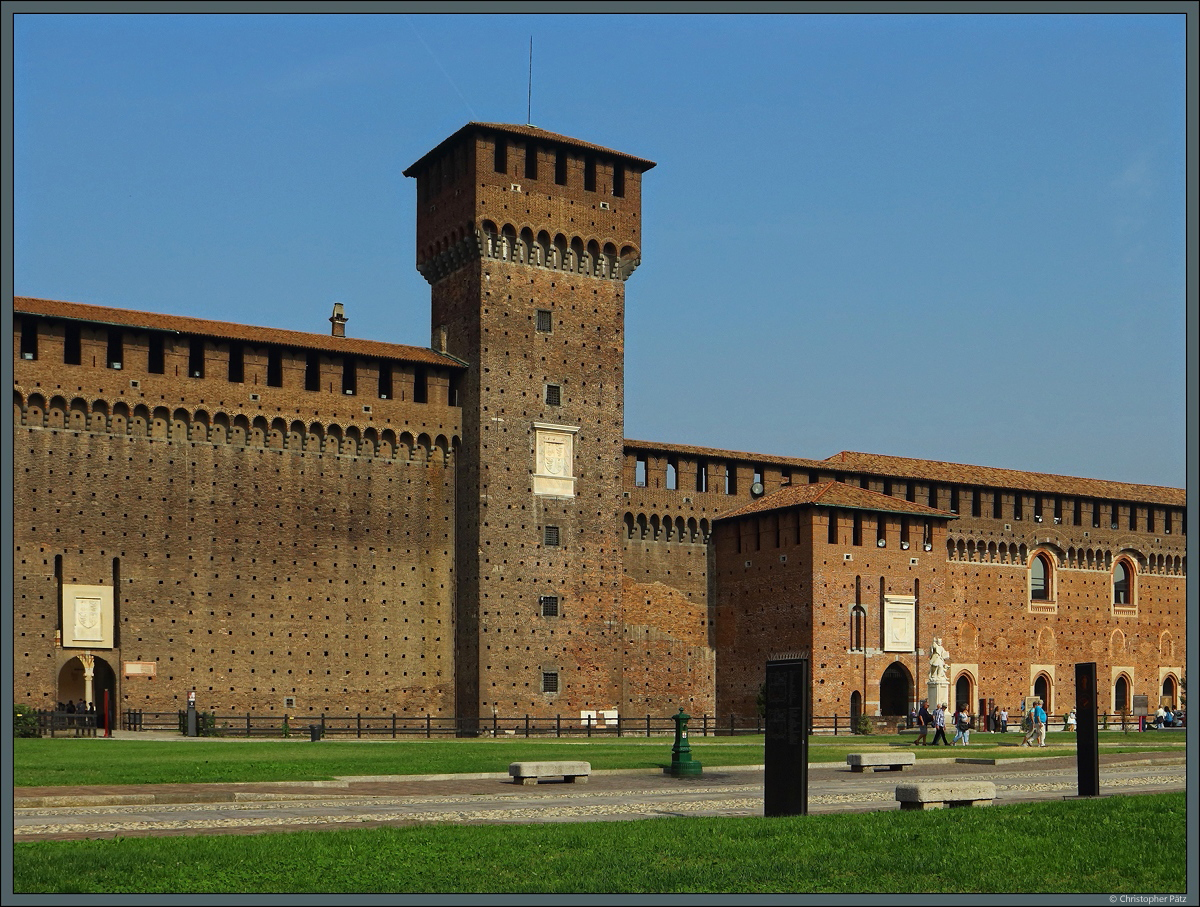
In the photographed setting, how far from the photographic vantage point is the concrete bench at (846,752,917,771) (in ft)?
72.0

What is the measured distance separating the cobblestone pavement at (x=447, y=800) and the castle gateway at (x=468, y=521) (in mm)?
19342

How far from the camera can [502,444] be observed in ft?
139

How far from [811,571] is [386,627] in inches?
481

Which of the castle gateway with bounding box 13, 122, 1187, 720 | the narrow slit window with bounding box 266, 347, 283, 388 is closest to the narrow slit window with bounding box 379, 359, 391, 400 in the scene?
the castle gateway with bounding box 13, 122, 1187, 720

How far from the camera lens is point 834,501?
146ft

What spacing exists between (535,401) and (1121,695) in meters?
25.5

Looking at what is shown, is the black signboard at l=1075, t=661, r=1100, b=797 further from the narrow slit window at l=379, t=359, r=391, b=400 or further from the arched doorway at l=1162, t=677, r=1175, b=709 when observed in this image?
the arched doorway at l=1162, t=677, r=1175, b=709

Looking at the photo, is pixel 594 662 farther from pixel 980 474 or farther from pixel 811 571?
pixel 980 474

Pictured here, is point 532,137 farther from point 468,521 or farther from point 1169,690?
point 1169,690

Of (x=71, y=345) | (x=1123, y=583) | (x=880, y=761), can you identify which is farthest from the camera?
(x=1123, y=583)

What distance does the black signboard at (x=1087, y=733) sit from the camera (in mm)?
16375

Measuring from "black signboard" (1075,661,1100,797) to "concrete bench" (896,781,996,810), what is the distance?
1871mm

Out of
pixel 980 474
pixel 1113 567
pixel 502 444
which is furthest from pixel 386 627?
pixel 1113 567

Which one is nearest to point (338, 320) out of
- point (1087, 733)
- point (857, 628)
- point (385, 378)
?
point (385, 378)
